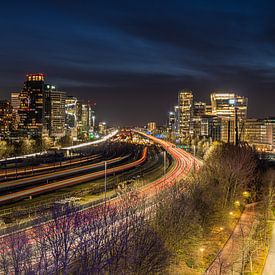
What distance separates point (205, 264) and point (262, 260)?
2.94 meters

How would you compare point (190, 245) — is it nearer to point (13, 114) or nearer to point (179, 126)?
point (13, 114)

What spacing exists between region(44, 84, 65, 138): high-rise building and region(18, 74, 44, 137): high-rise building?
469 cm

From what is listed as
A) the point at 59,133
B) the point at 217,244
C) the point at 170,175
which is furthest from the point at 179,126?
the point at 217,244

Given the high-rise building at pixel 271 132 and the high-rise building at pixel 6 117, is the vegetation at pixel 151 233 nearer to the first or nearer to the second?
the high-rise building at pixel 271 132

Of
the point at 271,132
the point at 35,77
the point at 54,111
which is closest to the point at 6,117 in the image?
the point at 54,111

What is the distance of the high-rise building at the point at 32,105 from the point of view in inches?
5295

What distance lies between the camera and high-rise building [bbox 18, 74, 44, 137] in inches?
5295

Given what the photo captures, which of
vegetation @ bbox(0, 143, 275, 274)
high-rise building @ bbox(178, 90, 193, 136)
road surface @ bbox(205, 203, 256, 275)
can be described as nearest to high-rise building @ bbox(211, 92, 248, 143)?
high-rise building @ bbox(178, 90, 193, 136)

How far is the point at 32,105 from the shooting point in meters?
136

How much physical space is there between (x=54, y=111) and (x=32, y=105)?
11.7 m

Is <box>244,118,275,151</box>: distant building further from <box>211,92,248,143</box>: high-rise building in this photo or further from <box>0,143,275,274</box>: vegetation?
<box>0,143,275,274</box>: vegetation

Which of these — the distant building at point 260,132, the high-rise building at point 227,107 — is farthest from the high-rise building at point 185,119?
the distant building at point 260,132

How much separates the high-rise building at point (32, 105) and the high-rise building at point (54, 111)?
15.4ft

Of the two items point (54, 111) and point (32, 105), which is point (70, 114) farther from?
point (32, 105)
